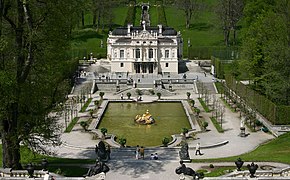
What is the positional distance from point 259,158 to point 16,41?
1733 centimetres

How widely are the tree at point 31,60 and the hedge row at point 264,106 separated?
24408 millimetres

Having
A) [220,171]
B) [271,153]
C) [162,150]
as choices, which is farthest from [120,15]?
[220,171]

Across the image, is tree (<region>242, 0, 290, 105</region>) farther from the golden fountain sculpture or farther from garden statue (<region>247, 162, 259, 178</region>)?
garden statue (<region>247, 162, 259, 178</region>)

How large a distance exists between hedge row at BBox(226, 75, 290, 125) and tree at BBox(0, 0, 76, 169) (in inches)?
961

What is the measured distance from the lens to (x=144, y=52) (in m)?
82.1

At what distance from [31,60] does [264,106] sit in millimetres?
28533

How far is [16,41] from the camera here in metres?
26.6

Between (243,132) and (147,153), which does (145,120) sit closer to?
(243,132)

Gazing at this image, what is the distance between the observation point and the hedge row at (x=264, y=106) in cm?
4488

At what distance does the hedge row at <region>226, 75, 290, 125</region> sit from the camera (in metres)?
44.9

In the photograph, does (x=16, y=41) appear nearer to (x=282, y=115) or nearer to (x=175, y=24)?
(x=282, y=115)

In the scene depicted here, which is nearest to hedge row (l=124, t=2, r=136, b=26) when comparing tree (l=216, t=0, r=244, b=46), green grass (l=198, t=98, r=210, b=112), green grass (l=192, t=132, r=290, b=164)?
tree (l=216, t=0, r=244, b=46)

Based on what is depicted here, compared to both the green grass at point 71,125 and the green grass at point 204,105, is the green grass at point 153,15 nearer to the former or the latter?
the green grass at point 204,105

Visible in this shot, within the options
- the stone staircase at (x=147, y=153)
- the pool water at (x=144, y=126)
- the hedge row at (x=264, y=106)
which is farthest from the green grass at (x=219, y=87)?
the stone staircase at (x=147, y=153)
